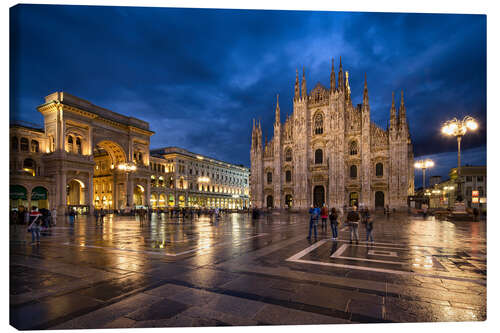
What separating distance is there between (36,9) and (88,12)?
824 mm

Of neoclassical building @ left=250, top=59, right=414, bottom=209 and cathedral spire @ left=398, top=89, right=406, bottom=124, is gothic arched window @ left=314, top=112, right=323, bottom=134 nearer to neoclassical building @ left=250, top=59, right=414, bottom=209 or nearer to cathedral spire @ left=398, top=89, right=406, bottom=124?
neoclassical building @ left=250, top=59, right=414, bottom=209

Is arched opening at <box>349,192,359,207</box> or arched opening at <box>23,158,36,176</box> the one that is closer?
arched opening at <box>23,158,36,176</box>

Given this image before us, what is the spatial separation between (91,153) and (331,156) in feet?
129

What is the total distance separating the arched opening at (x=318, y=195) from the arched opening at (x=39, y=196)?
41439 millimetres

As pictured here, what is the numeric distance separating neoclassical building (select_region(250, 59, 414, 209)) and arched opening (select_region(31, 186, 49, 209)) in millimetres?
32167

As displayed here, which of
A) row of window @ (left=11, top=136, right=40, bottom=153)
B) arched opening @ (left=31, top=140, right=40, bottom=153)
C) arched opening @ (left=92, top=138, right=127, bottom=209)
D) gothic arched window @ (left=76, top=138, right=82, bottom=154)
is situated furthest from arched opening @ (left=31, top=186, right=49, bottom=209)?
arched opening @ (left=92, top=138, right=127, bottom=209)

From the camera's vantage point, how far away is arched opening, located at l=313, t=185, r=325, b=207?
154 ft

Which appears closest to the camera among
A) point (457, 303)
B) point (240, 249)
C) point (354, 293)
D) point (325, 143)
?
point (457, 303)

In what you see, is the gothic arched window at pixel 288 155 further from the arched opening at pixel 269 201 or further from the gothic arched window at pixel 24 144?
the gothic arched window at pixel 24 144

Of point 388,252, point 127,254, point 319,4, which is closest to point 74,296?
point 127,254

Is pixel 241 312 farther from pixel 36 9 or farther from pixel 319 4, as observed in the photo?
pixel 36 9

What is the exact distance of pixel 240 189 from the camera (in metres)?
91.2

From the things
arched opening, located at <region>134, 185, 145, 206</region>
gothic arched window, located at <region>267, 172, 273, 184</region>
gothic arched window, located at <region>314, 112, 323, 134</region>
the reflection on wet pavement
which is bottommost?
arched opening, located at <region>134, 185, 145, 206</region>

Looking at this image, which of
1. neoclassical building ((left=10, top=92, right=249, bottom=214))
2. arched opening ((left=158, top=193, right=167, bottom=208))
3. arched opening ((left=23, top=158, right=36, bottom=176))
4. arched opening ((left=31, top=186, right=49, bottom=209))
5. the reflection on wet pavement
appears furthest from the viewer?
arched opening ((left=158, top=193, right=167, bottom=208))
